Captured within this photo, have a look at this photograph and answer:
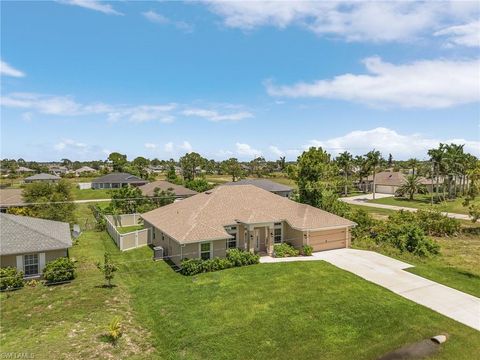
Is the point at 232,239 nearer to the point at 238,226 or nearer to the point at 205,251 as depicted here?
the point at 238,226

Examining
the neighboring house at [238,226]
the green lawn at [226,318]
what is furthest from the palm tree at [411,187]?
the green lawn at [226,318]

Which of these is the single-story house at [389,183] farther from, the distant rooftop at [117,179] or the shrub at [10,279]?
the shrub at [10,279]

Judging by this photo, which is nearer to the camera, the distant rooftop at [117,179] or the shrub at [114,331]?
the shrub at [114,331]

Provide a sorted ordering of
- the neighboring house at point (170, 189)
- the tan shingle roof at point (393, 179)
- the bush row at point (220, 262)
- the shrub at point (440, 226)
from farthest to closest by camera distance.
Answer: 1. the tan shingle roof at point (393, 179)
2. the neighboring house at point (170, 189)
3. the shrub at point (440, 226)
4. the bush row at point (220, 262)

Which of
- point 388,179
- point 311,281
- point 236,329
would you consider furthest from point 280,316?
point 388,179

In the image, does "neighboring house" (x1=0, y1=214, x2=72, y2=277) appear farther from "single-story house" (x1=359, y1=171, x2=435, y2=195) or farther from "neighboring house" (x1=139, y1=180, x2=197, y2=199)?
"single-story house" (x1=359, y1=171, x2=435, y2=195)

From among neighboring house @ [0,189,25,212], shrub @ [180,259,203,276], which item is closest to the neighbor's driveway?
shrub @ [180,259,203,276]

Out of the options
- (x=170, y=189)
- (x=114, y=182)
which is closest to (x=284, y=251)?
(x=170, y=189)
